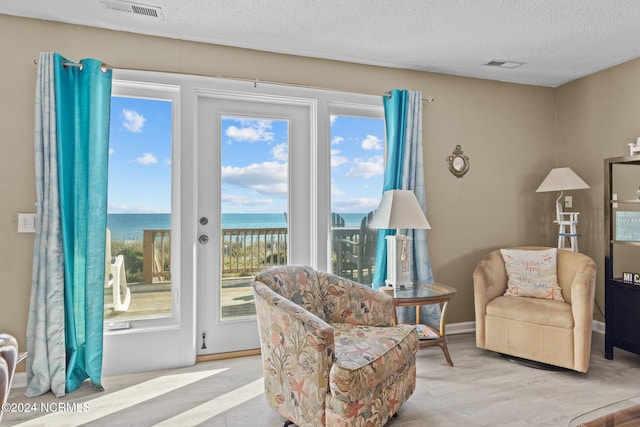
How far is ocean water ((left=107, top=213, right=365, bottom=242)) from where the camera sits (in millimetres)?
2869

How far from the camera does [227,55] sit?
10.1 ft

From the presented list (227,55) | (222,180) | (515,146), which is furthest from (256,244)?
(515,146)

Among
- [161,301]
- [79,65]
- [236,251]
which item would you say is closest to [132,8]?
[79,65]

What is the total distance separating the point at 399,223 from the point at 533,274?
128 centimetres

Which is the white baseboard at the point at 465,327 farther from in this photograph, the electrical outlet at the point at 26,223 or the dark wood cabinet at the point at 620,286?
the electrical outlet at the point at 26,223

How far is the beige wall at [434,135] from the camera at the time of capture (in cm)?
259

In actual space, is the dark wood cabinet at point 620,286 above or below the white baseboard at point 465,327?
above

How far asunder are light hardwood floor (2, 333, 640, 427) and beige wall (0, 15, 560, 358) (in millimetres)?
814

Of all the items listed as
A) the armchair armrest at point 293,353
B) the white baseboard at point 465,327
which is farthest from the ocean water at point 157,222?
the white baseboard at point 465,327

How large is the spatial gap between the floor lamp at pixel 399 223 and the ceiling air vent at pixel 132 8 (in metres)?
2.02

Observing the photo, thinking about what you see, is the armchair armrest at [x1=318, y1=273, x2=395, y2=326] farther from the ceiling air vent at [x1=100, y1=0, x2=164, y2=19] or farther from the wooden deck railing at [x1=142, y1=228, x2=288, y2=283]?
the ceiling air vent at [x1=100, y1=0, x2=164, y2=19]

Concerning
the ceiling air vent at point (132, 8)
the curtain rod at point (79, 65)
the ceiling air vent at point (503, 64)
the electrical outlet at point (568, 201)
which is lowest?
the electrical outlet at point (568, 201)

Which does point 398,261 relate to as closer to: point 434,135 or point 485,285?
point 485,285

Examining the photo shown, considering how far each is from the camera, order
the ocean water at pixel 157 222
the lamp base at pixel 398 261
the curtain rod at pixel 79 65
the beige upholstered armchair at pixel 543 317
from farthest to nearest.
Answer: the lamp base at pixel 398 261
the ocean water at pixel 157 222
the beige upholstered armchair at pixel 543 317
the curtain rod at pixel 79 65
